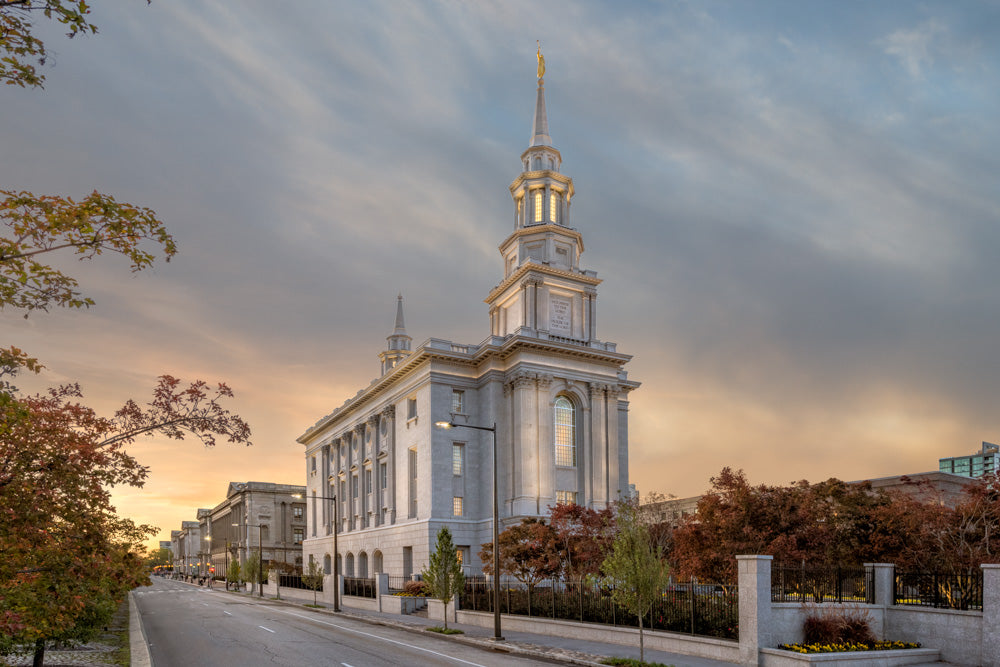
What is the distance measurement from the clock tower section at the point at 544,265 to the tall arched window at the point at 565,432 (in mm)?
5330

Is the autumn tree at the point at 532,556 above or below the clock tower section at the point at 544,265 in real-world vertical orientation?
below

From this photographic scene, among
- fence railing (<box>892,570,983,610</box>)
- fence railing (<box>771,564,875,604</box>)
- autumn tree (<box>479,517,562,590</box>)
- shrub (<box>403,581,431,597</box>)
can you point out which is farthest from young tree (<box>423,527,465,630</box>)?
fence railing (<box>892,570,983,610</box>)

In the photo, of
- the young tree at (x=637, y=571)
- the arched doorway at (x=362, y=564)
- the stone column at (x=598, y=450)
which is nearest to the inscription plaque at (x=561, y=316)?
the stone column at (x=598, y=450)

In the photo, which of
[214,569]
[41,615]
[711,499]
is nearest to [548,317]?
[711,499]

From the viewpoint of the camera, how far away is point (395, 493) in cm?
6556

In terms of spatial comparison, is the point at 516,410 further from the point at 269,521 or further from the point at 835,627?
the point at 269,521

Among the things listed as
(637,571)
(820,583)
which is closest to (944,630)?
→ (820,583)

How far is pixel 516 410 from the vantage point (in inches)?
2276

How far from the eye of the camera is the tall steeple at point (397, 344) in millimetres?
96688

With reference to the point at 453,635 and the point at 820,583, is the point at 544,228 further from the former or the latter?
the point at 820,583

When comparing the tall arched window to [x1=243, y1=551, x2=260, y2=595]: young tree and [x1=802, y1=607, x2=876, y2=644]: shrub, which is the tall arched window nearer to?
[x1=243, y1=551, x2=260, y2=595]: young tree

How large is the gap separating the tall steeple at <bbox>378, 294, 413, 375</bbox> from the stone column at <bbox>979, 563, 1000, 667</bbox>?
3156 inches

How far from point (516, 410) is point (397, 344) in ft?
139

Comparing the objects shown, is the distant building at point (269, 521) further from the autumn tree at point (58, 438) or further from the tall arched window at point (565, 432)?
the autumn tree at point (58, 438)
